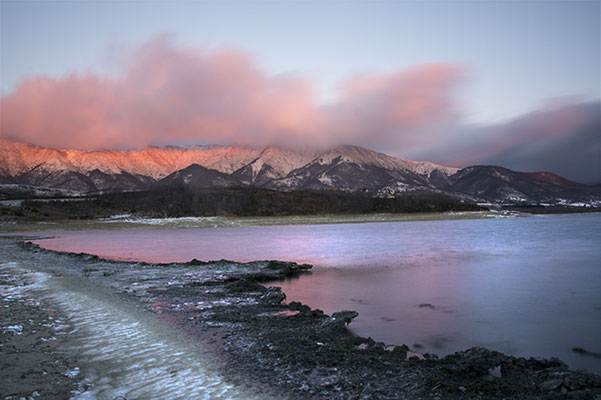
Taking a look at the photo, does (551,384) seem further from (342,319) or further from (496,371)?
(342,319)

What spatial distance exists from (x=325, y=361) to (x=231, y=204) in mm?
115147

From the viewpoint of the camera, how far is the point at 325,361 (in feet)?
25.9

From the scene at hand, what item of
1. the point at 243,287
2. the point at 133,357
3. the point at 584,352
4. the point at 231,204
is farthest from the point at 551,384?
the point at 231,204

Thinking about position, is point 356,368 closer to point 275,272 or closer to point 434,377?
point 434,377

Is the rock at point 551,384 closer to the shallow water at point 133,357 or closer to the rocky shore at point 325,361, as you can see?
the rocky shore at point 325,361

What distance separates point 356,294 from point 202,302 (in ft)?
19.5

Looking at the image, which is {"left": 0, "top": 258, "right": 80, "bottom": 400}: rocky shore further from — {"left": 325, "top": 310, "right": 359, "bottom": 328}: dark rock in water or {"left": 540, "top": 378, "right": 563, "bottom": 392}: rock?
{"left": 540, "top": 378, "right": 563, "bottom": 392}: rock

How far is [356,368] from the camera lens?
766 centimetres

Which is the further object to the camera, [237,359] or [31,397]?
[237,359]

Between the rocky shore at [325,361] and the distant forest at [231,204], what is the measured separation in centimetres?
9321

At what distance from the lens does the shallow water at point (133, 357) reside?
6.41 meters

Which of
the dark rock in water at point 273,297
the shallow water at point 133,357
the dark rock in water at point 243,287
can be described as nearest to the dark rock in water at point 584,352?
the shallow water at point 133,357

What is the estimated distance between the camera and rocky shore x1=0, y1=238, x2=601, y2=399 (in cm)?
671

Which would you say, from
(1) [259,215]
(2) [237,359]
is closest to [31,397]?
(2) [237,359]
